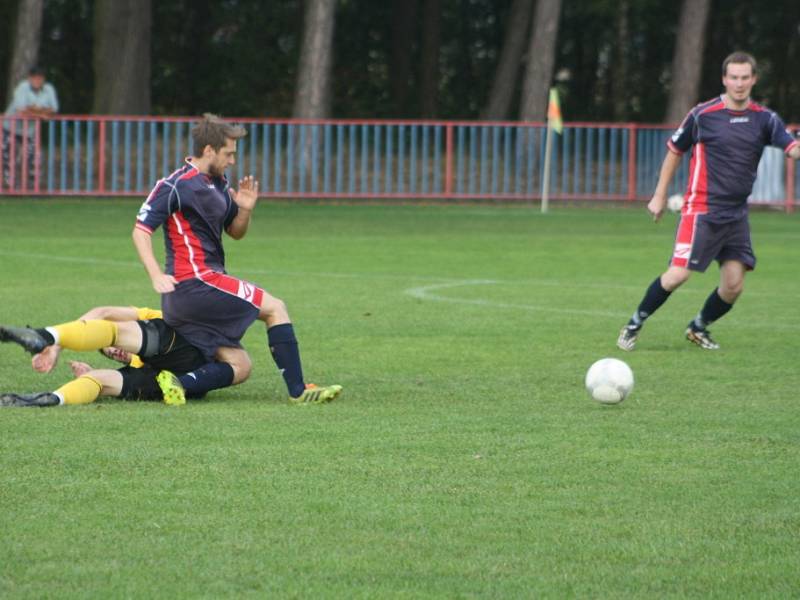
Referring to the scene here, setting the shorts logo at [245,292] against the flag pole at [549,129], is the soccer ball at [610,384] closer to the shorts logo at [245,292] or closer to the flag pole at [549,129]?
the shorts logo at [245,292]

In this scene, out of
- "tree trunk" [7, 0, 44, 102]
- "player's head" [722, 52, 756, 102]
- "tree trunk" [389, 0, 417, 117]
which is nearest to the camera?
"player's head" [722, 52, 756, 102]

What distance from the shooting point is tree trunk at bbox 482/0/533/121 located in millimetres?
40812

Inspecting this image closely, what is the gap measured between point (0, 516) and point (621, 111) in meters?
41.0

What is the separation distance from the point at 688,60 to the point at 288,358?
27.6 meters

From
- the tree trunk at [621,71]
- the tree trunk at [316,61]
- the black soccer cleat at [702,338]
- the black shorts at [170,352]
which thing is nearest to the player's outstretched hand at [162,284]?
the black shorts at [170,352]

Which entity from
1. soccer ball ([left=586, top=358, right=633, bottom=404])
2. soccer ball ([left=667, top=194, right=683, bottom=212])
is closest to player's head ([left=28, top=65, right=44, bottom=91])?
soccer ball ([left=667, top=194, right=683, bottom=212])

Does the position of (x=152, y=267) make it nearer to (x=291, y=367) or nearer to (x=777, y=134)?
(x=291, y=367)

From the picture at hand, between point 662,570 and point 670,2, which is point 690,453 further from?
point 670,2

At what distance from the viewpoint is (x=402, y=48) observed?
45406 millimetres

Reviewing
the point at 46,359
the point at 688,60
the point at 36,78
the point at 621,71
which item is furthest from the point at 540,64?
the point at 46,359

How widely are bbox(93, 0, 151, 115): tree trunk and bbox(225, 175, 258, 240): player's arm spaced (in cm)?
2402

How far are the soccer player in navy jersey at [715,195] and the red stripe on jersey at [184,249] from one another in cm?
357

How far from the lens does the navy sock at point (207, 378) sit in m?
8.49

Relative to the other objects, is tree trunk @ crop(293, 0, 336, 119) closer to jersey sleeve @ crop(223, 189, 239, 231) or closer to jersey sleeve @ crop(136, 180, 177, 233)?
jersey sleeve @ crop(223, 189, 239, 231)
